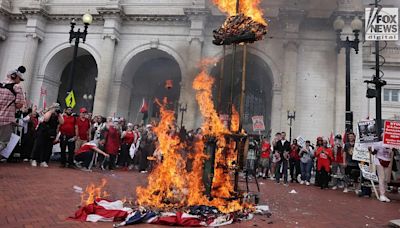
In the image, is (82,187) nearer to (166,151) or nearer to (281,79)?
(166,151)

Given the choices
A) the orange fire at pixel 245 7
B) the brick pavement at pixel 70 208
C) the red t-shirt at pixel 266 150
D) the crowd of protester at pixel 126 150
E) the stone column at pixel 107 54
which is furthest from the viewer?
the stone column at pixel 107 54

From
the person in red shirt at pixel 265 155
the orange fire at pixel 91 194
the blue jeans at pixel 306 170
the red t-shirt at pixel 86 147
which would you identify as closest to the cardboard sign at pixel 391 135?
the blue jeans at pixel 306 170

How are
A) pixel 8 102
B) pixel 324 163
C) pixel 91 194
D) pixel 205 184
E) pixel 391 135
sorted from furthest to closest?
pixel 324 163, pixel 391 135, pixel 8 102, pixel 205 184, pixel 91 194

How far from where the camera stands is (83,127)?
11.4m

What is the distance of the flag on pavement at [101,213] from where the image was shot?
4484mm

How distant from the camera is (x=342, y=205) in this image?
7.69 meters

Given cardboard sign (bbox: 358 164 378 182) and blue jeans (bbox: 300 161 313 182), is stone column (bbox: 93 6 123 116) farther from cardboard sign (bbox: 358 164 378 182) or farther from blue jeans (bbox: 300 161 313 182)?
cardboard sign (bbox: 358 164 378 182)

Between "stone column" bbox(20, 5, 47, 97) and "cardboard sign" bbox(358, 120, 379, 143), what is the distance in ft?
80.4

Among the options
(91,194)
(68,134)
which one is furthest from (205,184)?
(68,134)

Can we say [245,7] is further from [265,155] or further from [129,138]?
[265,155]

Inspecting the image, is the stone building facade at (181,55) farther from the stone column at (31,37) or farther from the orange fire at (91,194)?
the orange fire at (91,194)

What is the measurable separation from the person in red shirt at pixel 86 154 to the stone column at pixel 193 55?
10.4 metres

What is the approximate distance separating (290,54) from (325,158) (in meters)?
11.0

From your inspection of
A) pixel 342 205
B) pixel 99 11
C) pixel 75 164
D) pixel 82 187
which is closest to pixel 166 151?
pixel 82 187
